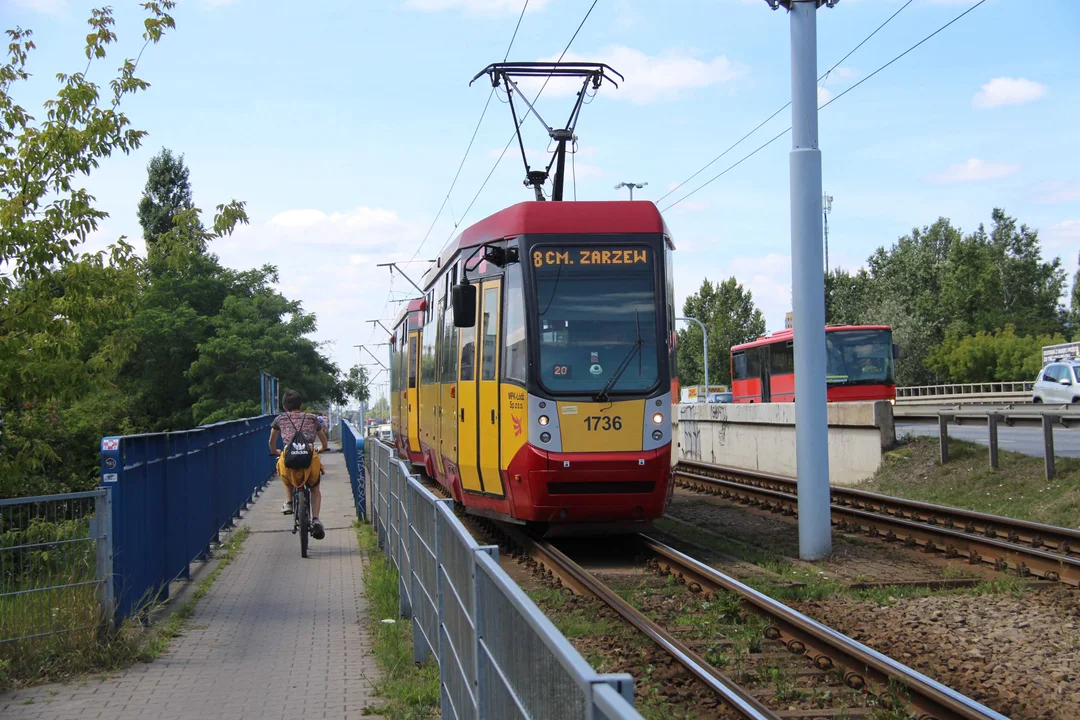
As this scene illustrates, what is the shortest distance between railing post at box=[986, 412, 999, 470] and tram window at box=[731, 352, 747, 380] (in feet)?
77.6

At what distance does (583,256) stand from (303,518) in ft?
13.2

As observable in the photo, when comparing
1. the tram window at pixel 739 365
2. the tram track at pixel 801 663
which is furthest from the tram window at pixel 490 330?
the tram window at pixel 739 365

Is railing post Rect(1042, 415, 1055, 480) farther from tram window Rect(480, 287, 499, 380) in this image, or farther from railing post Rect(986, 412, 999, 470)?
tram window Rect(480, 287, 499, 380)

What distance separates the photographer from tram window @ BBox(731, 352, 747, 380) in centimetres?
4019

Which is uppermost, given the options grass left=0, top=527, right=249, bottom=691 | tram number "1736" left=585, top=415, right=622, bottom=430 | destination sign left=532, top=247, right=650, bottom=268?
destination sign left=532, top=247, right=650, bottom=268

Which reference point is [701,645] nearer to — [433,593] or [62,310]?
[433,593]

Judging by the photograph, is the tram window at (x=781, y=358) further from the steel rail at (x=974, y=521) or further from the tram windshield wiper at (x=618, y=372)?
the tram windshield wiper at (x=618, y=372)

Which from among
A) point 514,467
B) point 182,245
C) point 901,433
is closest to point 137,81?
point 182,245

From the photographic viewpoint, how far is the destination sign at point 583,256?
10.8m

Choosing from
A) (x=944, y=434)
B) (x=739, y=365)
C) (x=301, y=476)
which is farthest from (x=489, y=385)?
(x=739, y=365)

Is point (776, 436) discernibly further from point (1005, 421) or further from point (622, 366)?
point (622, 366)

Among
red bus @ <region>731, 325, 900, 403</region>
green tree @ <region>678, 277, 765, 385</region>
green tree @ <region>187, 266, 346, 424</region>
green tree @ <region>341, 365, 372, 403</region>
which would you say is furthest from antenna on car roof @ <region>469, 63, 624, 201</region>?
green tree @ <region>678, 277, 765, 385</region>

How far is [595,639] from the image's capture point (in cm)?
738

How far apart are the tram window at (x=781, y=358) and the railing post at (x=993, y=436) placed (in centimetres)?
1830
